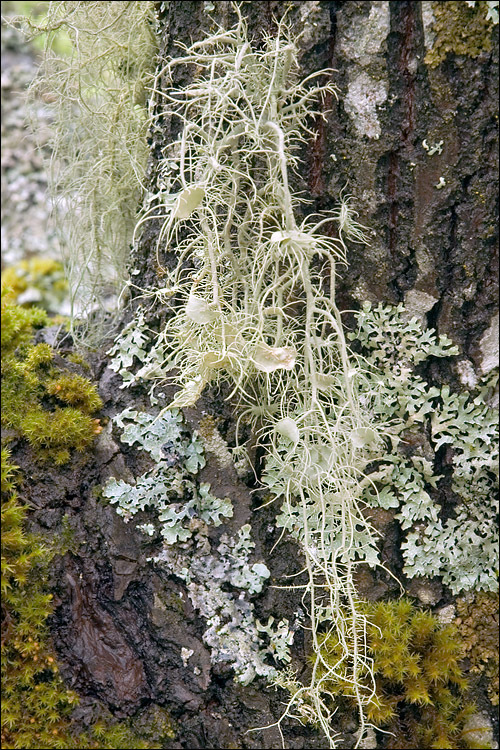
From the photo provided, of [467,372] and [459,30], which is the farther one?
[467,372]

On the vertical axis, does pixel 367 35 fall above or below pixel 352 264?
above

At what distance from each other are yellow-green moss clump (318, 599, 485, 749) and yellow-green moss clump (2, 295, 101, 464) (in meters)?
0.64

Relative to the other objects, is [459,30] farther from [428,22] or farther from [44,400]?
[44,400]

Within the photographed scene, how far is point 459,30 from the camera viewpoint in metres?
1.10

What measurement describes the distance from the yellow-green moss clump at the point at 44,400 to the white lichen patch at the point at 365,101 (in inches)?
29.9

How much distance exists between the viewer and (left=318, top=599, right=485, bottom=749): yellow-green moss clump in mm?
1142

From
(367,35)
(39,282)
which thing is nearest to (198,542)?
(367,35)

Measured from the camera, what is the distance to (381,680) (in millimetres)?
1154

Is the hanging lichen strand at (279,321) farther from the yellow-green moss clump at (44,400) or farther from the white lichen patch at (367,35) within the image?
the yellow-green moss clump at (44,400)

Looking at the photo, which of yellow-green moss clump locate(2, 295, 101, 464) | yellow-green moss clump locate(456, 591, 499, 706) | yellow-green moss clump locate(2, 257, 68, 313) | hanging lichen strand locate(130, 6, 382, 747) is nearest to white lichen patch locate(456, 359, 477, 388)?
hanging lichen strand locate(130, 6, 382, 747)

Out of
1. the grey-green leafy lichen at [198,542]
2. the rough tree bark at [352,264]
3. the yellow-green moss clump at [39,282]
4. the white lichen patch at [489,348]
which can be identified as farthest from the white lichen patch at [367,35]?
the yellow-green moss clump at [39,282]

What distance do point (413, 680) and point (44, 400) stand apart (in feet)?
3.01

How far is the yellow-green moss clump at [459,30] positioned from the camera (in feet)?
3.59

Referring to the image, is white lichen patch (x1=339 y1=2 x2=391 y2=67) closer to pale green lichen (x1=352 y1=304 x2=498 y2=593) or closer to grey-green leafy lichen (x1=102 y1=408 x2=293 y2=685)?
pale green lichen (x1=352 y1=304 x2=498 y2=593)
